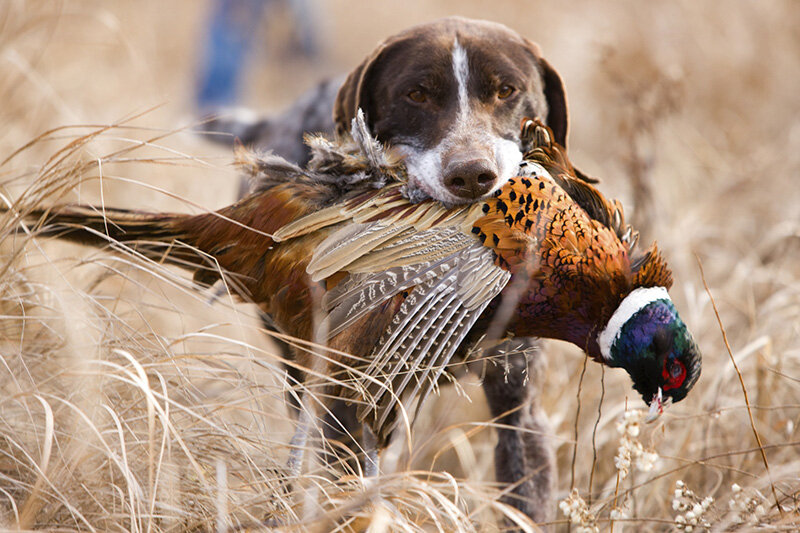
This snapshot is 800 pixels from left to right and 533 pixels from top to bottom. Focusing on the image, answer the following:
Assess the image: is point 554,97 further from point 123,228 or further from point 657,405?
point 123,228

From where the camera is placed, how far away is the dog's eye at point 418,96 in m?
2.52

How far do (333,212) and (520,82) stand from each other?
→ 0.82 metres

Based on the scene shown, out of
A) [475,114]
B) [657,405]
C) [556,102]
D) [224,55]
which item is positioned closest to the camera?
[657,405]

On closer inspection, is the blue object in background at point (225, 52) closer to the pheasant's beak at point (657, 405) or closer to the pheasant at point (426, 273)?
the pheasant at point (426, 273)

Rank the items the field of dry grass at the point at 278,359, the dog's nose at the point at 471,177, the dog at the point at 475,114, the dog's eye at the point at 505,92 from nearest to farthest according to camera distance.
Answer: the field of dry grass at the point at 278,359
the dog's nose at the point at 471,177
the dog at the point at 475,114
the dog's eye at the point at 505,92

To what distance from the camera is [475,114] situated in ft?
8.01

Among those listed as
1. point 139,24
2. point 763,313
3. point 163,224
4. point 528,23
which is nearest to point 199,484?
point 163,224

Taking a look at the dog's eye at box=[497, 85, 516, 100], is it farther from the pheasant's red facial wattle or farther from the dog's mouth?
the pheasant's red facial wattle

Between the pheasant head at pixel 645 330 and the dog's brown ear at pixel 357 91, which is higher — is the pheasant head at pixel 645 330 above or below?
below

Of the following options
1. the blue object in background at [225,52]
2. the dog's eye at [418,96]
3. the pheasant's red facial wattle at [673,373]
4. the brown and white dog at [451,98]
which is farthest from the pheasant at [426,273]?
the blue object in background at [225,52]

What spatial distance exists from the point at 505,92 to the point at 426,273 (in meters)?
0.83

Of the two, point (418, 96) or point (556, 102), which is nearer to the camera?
point (418, 96)

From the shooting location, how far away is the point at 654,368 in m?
2.06

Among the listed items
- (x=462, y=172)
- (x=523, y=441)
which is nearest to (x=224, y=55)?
(x=523, y=441)
